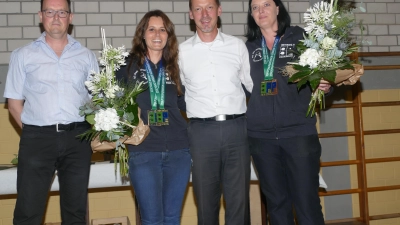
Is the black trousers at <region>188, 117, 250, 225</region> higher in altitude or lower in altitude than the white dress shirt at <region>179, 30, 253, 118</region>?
lower

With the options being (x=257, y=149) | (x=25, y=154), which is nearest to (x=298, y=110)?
(x=257, y=149)

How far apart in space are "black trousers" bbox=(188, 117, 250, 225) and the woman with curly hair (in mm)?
93

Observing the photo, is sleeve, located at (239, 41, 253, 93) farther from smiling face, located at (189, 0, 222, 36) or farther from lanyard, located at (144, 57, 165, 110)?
lanyard, located at (144, 57, 165, 110)

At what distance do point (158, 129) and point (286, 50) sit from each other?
109cm

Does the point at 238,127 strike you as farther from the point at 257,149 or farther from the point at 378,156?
the point at 378,156

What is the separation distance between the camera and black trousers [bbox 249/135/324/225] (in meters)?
Result: 3.54

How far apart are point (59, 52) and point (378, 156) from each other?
408 centimetres

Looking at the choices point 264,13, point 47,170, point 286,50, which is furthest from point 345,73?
point 47,170

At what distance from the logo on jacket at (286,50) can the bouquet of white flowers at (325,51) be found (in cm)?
9

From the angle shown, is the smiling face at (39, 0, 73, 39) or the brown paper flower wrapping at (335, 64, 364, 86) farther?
the smiling face at (39, 0, 73, 39)

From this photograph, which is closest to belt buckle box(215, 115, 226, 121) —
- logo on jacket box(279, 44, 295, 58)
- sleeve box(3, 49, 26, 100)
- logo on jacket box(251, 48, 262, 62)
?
logo on jacket box(251, 48, 262, 62)

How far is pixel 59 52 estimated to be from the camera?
3.68m

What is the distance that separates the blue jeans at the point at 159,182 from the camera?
340 centimetres

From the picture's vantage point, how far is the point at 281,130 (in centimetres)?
356
